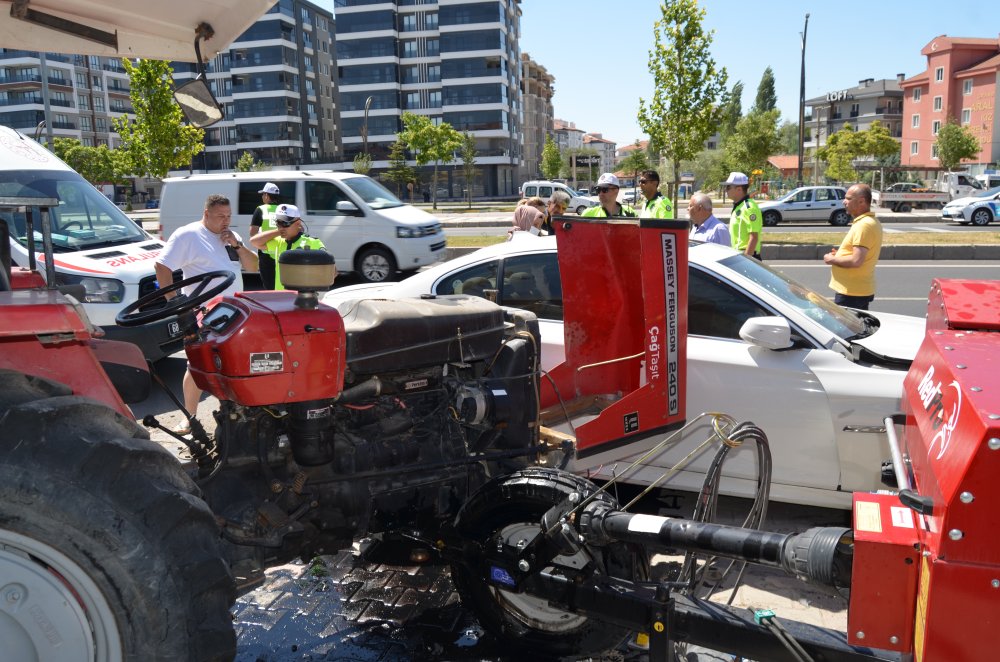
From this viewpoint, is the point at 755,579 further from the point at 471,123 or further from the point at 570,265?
the point at 471,123

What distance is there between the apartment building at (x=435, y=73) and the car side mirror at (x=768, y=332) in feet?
253

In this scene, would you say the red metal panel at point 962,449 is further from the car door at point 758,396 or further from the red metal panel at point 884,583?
the car door at point 758,396

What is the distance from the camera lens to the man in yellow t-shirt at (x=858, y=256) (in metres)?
6.59

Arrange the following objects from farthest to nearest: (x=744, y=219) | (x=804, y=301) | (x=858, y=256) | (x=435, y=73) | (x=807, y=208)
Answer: (x=435, y=73) < (x=807, y=208) < (x=744, y=219) < (x=858, y=256) < (x=804, y=301)

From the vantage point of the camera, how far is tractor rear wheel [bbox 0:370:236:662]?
6.89 feet

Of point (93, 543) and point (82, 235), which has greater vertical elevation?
point (82, 235)

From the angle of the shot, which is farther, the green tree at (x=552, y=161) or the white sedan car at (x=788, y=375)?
the green tree at (x=552, y=161)

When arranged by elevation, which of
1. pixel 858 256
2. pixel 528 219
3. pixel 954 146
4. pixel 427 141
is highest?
pixel 427 141

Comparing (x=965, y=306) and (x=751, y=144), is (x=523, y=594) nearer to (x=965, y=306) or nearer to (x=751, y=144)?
(x=965, y=306)

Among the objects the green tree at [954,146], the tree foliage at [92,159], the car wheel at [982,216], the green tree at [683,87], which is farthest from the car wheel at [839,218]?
the tree foliage at [92,159]

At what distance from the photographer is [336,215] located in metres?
14.8

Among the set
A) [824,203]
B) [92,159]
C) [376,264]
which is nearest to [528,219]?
[376,264]

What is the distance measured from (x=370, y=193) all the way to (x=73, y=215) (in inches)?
286

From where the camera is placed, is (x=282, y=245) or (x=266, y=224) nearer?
(x=282, y=245)
